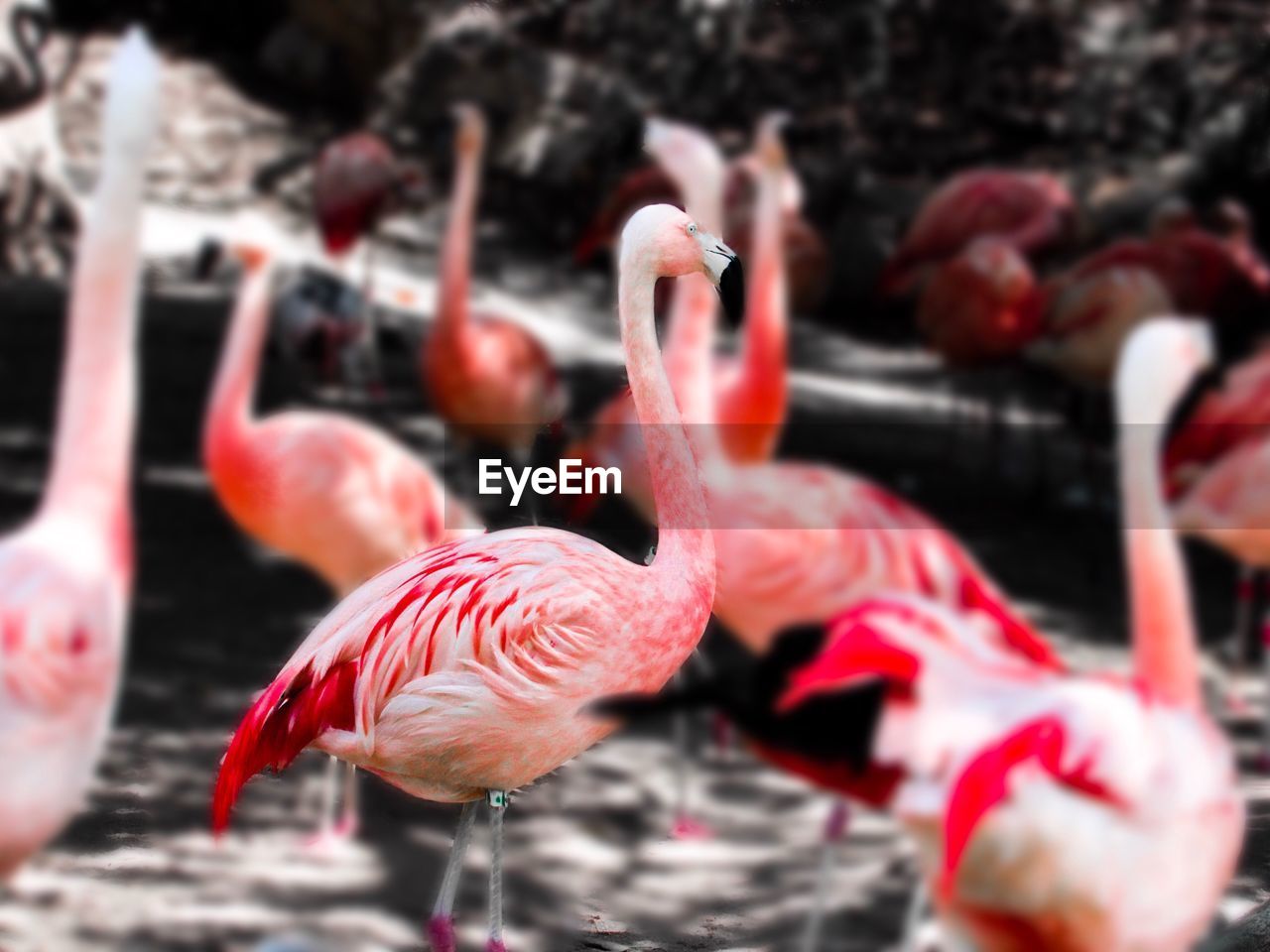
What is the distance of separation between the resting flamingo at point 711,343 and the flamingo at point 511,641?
0.05m

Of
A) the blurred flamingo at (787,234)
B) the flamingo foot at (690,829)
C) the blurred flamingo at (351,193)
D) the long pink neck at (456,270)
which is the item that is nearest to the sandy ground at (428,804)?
the flamingo foot at (690,829)

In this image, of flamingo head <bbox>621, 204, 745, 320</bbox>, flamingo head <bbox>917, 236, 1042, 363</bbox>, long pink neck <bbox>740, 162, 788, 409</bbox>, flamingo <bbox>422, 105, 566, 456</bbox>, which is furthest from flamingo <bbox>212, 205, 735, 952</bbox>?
flamingo head <bbox>917, 236, 1042, 363</bbox>

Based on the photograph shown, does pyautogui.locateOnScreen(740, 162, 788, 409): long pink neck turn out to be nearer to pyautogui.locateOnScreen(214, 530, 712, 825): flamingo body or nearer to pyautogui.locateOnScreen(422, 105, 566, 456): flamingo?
pyautogui.locateOnScreen(422, 105, 566, 456): flamingo

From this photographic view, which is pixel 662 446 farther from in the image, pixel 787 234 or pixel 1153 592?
pixel 787 234

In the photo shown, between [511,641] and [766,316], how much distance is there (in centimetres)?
75

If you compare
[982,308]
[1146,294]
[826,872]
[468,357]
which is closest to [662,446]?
[826,872]

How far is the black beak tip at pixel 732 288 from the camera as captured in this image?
36 cm

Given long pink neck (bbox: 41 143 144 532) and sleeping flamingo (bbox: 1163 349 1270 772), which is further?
sleeping flamingo (bbox: 1163 349 1270 772)

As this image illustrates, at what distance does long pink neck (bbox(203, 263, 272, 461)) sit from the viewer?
1.04 m

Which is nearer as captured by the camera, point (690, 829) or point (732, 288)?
point (732, 288)

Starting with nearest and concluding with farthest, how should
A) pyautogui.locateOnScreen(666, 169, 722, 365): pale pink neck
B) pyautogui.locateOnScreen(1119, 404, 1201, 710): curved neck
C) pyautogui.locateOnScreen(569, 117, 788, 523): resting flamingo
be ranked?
1. pyautogui.locateOnScreen(569, 117, 788, 523): resting flamingo
2. pyautogui.locateOnScreen(1119, 404, 1201, 710): curved neck
3. pyautogui.locateOnScreen(666, 169, 722, 365): pale pink neck

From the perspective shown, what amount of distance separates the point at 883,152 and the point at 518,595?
2.35 meters

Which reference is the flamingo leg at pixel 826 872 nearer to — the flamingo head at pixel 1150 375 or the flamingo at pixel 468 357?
the flamingo head at pixel 1150 375

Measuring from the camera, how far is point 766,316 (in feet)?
3.66
